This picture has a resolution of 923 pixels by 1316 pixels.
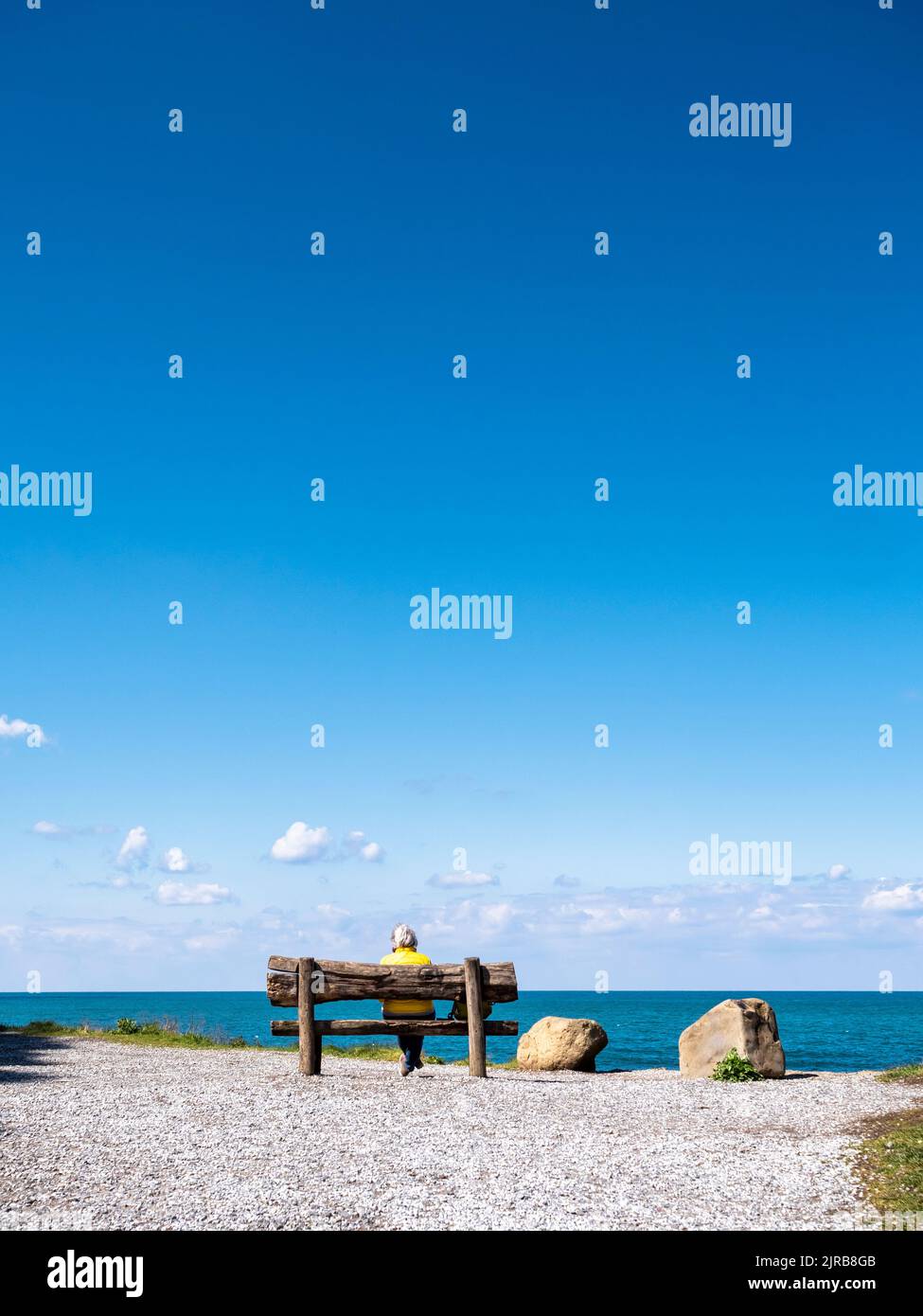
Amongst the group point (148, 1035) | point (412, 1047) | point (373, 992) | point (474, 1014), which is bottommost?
point (148, 1035)

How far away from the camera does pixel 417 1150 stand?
11453 mm

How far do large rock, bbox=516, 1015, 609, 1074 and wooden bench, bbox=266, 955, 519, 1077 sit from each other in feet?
18.6

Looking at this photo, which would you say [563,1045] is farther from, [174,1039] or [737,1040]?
[174,1039]

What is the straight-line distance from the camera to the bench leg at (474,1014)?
18438 millimetres

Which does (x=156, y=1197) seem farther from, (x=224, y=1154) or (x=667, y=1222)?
(x=667, y=1222)

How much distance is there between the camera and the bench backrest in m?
18.1

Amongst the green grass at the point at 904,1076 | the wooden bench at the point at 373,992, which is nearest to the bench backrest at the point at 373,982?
the wooden bench at the point at 373,992

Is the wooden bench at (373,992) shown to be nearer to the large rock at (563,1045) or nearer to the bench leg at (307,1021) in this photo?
the bench leg at (307,1021)

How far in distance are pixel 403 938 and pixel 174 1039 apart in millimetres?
11645

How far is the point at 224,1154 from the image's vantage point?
11.0m

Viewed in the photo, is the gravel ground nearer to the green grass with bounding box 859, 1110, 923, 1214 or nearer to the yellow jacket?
the green grass with bounding box 859, 1110, 923, 1214

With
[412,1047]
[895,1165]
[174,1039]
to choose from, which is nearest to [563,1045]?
[412,1047]

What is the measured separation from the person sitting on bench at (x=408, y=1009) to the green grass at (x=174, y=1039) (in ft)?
18.3

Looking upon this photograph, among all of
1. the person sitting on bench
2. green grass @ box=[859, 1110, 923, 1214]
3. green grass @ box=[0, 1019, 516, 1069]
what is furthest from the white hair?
green grass @ box=[859, 1110, 923, 1214]
